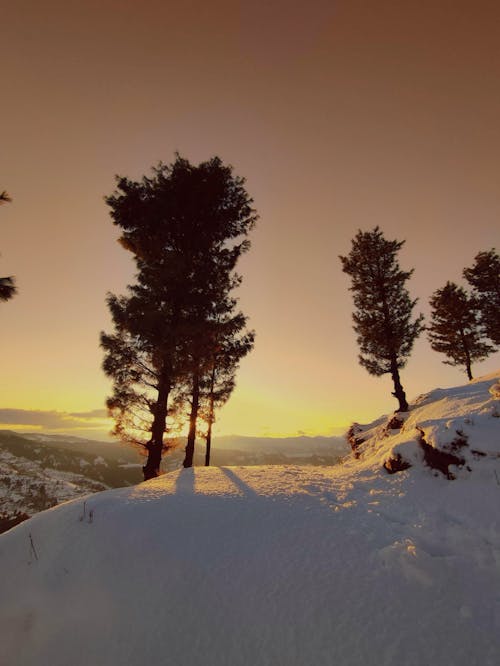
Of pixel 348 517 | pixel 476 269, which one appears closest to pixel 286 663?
pixel 348 517

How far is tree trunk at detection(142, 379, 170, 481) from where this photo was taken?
11867 mm

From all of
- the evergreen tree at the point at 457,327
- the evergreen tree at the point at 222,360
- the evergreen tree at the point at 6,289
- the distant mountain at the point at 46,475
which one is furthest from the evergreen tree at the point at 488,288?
the distant mountain at the point at 46,475

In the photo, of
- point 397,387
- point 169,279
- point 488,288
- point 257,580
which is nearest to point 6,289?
point 169,279

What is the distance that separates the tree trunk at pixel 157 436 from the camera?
11.9 metres

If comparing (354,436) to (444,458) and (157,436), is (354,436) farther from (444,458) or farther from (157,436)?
(157,436)

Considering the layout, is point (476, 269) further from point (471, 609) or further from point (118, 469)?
point (118, 469)

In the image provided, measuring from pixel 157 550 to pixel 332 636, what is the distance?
2.37 metres

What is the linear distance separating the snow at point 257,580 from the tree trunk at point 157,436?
611 cm

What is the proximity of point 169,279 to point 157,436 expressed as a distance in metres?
6.28

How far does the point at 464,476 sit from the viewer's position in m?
6.26

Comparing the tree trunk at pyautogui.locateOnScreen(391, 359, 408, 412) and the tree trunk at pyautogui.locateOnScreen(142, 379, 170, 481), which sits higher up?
the tree trunk at pyautogui.locateOnScreen(391, 359, 408, 412)

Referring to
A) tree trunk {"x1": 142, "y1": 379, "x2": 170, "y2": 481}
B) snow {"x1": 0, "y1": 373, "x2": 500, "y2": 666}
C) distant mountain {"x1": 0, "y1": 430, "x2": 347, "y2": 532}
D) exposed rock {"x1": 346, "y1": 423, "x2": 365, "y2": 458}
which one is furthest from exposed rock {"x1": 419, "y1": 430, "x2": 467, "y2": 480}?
distant mountain {"x1": 0, "y1": 430, "x2": 347, "y2": 532}

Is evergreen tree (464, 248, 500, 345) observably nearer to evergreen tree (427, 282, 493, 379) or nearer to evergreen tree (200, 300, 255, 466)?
evergreen tree (427, 282, 493, 379)

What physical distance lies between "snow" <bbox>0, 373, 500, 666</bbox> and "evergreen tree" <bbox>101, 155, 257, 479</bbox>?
6672mm
